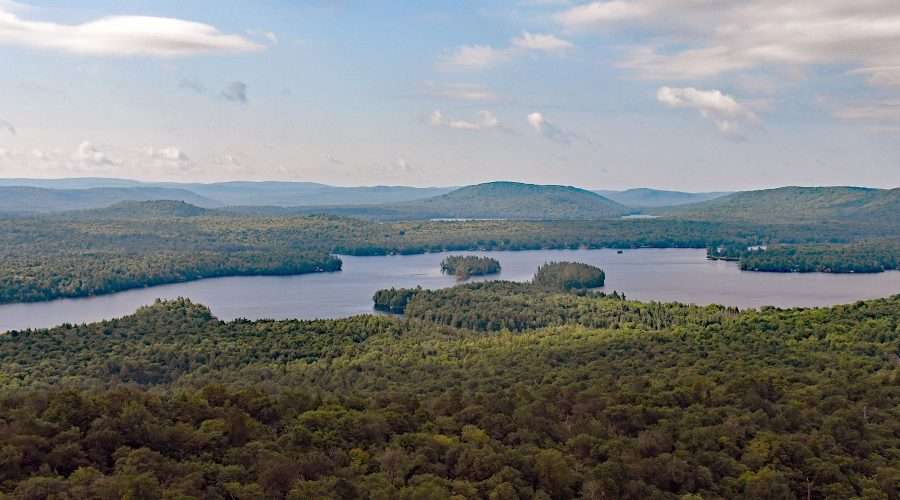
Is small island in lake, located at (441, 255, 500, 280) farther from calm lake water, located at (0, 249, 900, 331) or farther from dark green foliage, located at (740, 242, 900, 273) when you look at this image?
dark green foliage, located at (740, 242, 900, 273)

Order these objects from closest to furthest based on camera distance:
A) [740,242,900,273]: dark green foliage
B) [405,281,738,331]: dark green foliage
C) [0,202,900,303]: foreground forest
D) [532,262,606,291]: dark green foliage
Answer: [405,281,738,331]: dark green foliage < [532,262,606,291]: dark green foliage < [0,202,900,303]: foreground forest < [740,242,900,273]: dark green foliage

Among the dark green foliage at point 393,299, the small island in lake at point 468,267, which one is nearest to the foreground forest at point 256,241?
the small island in lake at point 468,267

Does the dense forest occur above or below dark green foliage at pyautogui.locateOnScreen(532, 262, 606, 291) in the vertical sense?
above

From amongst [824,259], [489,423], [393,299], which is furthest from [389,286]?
[489,423]

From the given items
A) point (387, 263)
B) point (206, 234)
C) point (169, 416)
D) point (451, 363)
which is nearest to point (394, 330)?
point (451, 363)

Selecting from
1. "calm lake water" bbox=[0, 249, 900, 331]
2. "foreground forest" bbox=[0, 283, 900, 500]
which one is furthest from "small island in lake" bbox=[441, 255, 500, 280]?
"foreground forest" bbox=[0, 283, 900, 500]

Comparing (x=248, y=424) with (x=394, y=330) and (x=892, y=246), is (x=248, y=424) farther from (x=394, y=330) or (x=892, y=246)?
(x=892, y=246)

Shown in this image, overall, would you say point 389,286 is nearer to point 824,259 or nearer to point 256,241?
point 256,241

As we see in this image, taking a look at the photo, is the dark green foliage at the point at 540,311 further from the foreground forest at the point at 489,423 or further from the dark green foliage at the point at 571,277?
the foreground forest at the point at 489,423

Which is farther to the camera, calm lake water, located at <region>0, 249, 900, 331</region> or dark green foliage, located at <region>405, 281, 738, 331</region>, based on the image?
calm lake water, located at <region>0, 249, 900, 331</region>
